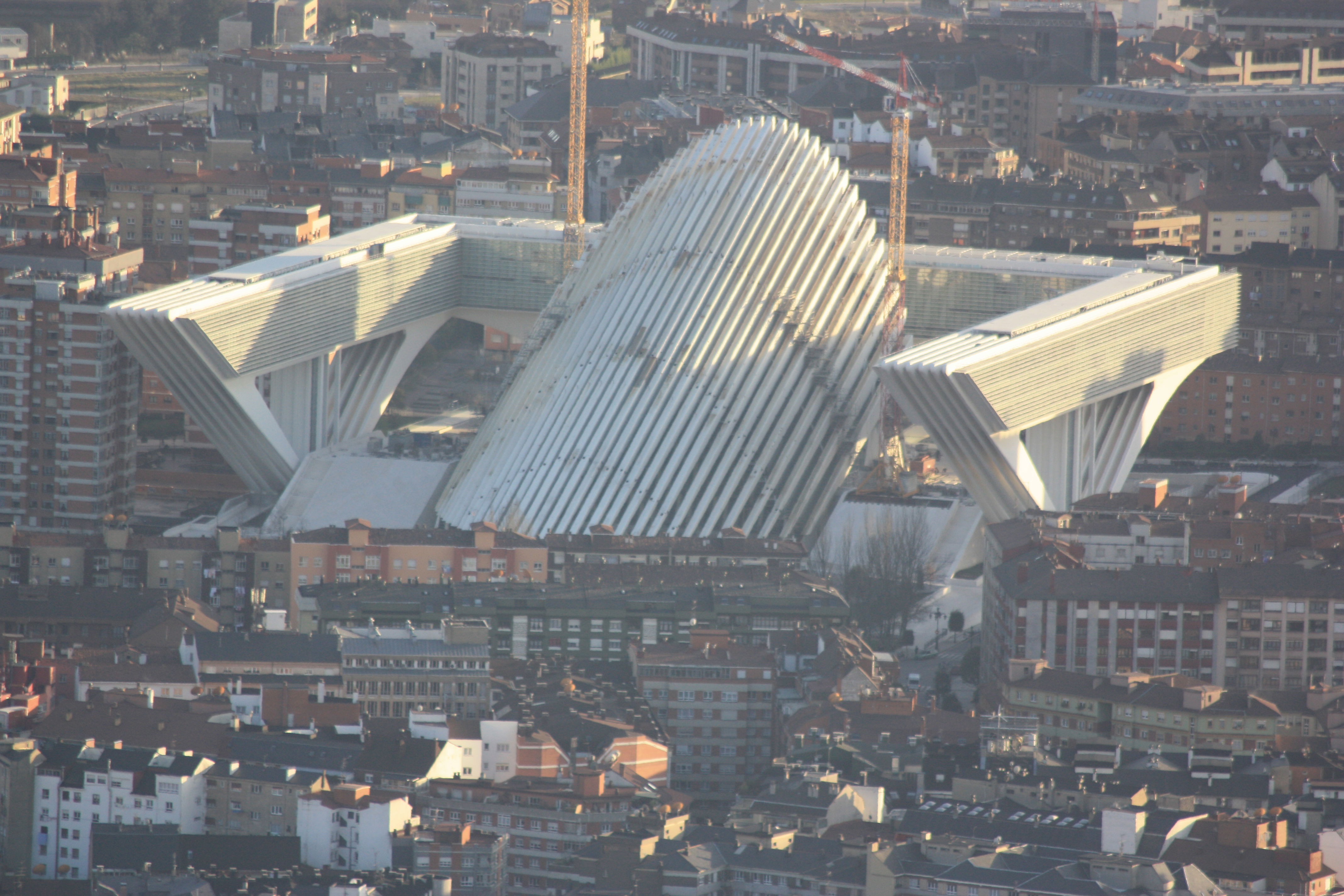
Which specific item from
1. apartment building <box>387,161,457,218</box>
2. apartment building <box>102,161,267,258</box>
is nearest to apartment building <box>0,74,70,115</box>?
apartment building <box>102,161,267,258</box>

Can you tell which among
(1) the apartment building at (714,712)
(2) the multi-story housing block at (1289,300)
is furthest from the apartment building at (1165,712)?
(2) the multi-story housing block at (1289,300)

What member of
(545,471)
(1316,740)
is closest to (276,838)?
(1316,740)

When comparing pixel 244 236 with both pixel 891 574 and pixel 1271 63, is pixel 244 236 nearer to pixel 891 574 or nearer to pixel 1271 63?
pixel 891 574

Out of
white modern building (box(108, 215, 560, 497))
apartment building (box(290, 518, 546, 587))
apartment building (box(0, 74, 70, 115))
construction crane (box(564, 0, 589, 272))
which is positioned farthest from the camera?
apartment building (box(0, 74, 70, 115))

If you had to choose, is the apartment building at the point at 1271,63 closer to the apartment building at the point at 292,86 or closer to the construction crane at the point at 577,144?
the apartment building at the point at 292,86

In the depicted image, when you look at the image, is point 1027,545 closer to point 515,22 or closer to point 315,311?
point 315,311

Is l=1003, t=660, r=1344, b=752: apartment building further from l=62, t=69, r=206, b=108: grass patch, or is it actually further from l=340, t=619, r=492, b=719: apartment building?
l=62, t=69, r=206, b=108: grass patch
